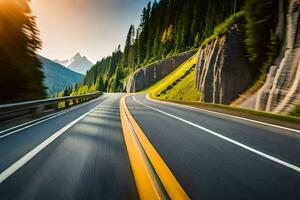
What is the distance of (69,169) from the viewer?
14.0 ft

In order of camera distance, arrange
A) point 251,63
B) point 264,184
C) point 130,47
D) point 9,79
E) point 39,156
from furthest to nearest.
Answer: point 130,47
point 251,63
point 9,79
point 39,156
point 264,184

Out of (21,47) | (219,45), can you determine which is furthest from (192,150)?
(219,45)

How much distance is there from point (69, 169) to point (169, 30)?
111m

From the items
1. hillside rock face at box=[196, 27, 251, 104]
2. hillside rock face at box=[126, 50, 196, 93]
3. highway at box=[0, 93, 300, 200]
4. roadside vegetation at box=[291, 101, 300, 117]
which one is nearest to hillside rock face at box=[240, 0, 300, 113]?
roadside vegetation at box=[291, 101, 300, 117]

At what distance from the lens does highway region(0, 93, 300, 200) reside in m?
3.33

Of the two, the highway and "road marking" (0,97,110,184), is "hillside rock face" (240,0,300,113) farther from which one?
"road marking" (0,97,110,184)

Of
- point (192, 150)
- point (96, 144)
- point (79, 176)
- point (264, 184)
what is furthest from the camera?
point (96, 144)

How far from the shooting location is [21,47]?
59.2 ft

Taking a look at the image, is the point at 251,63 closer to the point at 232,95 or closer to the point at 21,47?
the point at 232,95

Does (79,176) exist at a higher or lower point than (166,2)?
lower

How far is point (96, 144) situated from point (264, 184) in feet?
12.1

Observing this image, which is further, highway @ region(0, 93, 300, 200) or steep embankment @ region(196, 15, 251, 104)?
steep embankment @ region(196, 15, 251, 104)

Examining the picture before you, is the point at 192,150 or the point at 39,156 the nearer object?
the point at 39,156

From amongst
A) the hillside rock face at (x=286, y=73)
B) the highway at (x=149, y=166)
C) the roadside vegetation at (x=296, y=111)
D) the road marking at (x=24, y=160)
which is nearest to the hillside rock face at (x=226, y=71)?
the hillside rock face at (x=286, y=73)
